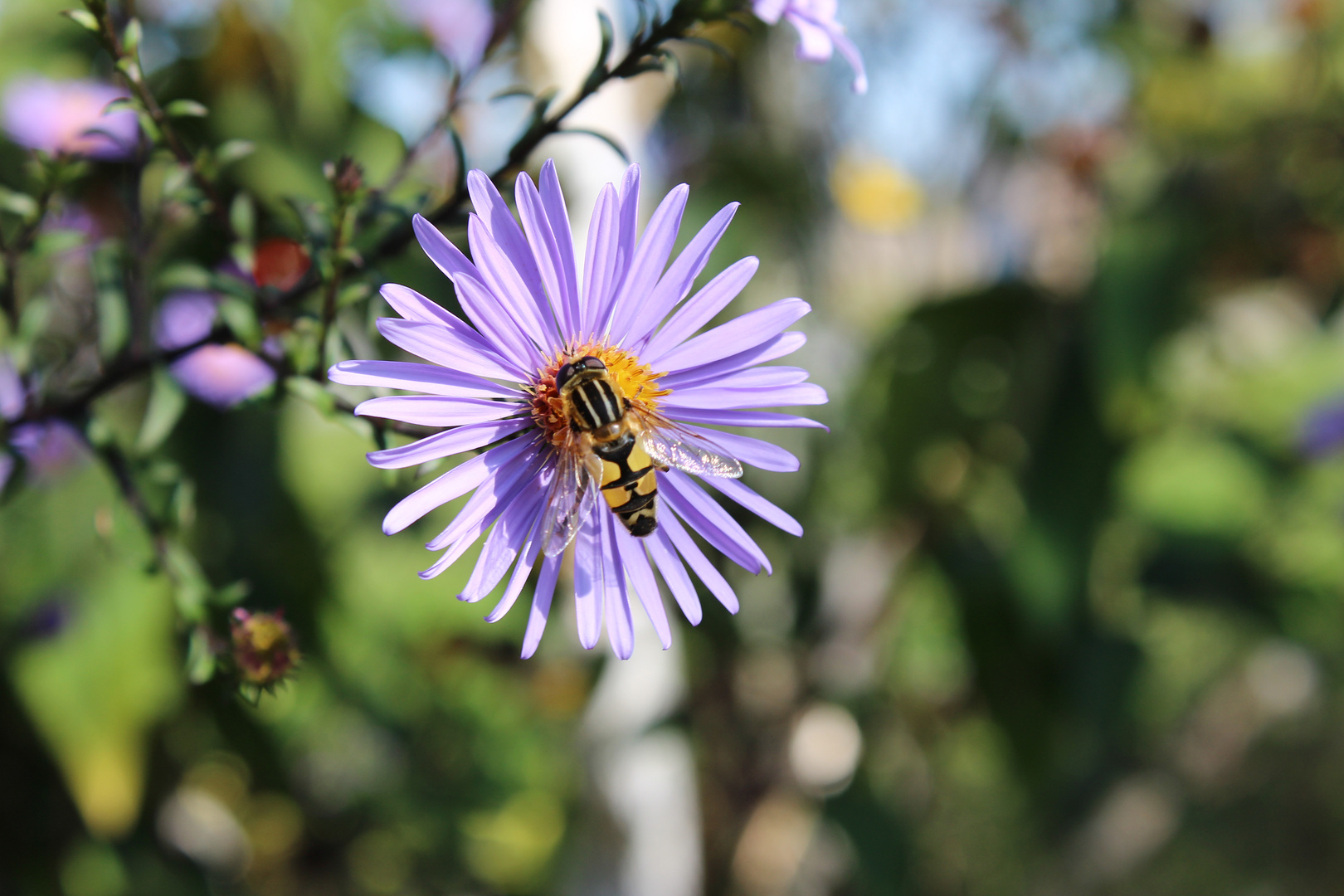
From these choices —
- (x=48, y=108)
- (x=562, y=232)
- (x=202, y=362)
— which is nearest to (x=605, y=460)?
(x=562, y=232)

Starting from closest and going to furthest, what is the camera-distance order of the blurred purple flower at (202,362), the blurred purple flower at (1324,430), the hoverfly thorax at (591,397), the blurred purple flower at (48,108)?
1. the hoverfly thorax at (591,397)
2. the blurred purple flower at (202,362)
3. the blurred purple flower at (48,108)
4. the blurred purple flower at (1324,430)

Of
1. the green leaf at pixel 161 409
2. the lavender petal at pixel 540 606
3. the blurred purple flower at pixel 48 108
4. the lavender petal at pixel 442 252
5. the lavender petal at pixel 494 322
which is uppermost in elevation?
the blurred purple flower at pixel 48 108

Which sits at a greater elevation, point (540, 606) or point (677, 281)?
point (677, 281)

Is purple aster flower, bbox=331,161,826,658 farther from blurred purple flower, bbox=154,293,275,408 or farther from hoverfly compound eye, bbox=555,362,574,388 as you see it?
blurred purple flower, bbox=154,293,275,408

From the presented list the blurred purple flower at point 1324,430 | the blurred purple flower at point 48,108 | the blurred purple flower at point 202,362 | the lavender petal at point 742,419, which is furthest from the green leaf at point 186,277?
the blurred purple flower at point 1324,430

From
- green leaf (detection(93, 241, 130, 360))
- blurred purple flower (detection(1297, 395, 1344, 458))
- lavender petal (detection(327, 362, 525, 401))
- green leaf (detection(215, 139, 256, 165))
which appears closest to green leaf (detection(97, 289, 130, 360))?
green leaf (detection(93, 241, 130, 360))

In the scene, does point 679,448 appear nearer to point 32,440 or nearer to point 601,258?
point 601,258

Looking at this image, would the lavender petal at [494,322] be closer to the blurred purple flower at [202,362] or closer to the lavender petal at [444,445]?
the lavender petal at [444,445]
